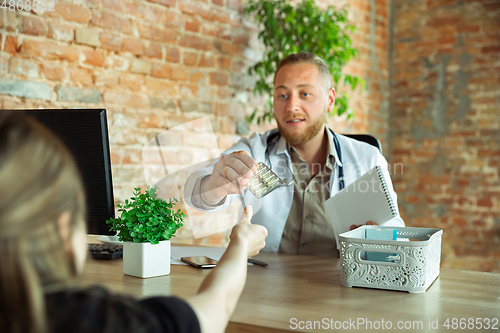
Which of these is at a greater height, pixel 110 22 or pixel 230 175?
pixel 110 22

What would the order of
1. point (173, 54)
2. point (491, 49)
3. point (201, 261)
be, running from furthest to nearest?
point (491, 49)
point (173, 54)
point (201, 261)

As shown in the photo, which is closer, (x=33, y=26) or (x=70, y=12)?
(x=33, y=26)

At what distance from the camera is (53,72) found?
195 centimetres

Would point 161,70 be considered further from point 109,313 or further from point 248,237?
point 109,313

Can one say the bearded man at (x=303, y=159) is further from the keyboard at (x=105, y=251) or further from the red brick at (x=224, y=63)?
the red brick at (x=224, y=63)

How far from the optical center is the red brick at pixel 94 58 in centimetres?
207

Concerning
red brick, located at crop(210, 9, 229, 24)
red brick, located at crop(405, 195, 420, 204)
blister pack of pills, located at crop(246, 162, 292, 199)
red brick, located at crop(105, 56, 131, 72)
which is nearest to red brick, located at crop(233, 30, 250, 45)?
red brick, located at crop(210, 9, 229, 24)

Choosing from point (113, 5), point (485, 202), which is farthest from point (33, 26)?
point (485, 202)

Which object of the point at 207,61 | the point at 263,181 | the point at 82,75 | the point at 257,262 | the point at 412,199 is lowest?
the point at 412,199

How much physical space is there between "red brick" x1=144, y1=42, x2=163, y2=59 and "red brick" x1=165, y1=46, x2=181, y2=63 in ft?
0.16

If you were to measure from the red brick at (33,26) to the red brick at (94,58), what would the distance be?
0.67 feet

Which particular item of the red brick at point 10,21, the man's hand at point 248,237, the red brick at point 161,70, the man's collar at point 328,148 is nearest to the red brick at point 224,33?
the red brick at point 161,70

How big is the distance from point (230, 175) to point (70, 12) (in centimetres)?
113

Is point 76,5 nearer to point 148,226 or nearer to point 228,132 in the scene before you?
point 228,132
